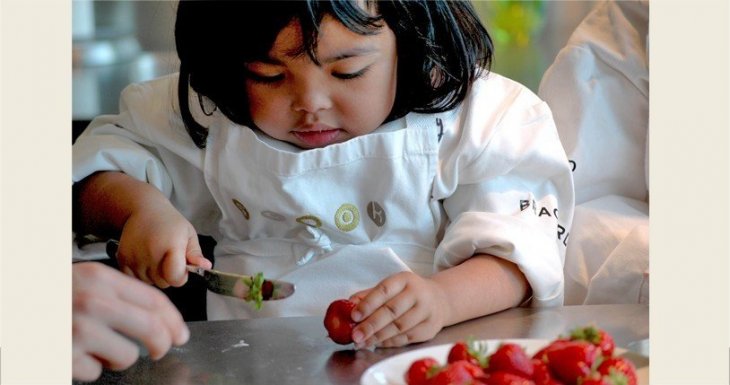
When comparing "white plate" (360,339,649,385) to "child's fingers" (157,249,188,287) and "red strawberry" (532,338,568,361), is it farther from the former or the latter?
"child's fingers" (157,249,188,287)

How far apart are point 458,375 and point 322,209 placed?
0.36 ft

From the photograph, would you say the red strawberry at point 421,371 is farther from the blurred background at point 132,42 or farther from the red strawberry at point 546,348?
the blurred background at point 132,42

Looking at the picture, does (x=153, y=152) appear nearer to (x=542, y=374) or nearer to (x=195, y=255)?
(x=195, y=255)

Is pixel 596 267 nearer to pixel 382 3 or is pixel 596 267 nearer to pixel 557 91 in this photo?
pixel 557 91

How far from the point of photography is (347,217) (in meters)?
0.64

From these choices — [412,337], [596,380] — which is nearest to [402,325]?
[412,337]

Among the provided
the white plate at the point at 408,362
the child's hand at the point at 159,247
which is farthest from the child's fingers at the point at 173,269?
the white plate at the point at 408,362

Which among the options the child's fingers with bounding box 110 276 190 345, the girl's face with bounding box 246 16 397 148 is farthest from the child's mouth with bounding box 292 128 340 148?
the child's fingers with bounding box 110 276 190 345

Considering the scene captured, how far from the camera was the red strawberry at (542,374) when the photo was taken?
2.02ft

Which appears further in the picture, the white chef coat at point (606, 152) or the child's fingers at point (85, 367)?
the white chef coat at point (606, 152)

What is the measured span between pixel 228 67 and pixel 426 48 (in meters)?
0.10

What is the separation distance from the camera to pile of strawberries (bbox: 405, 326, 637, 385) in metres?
0.61

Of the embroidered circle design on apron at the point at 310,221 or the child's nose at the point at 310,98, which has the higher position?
the child's nose at the point at 310,98
